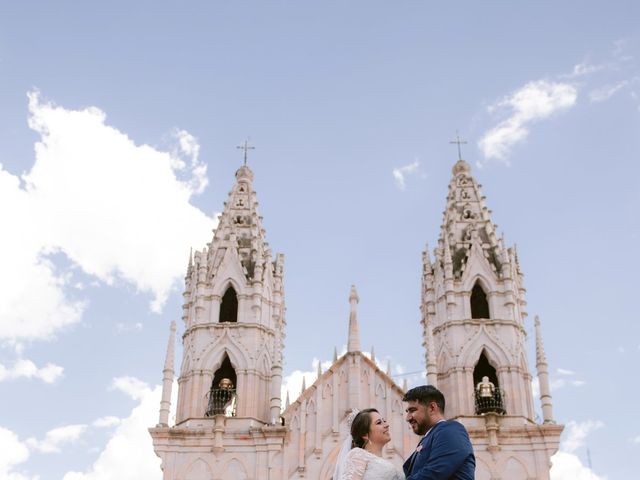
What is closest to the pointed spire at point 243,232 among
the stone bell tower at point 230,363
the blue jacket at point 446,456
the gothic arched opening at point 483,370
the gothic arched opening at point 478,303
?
the stone bell tower at point 230,363

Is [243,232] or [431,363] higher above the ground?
[243,232]

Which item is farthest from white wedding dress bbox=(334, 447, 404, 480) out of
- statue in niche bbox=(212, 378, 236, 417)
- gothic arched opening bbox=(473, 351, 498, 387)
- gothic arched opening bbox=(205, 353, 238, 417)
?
gothic arched opening bbox=(473, 351, 498, 387)

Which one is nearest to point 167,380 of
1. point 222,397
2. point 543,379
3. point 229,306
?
point 222,397

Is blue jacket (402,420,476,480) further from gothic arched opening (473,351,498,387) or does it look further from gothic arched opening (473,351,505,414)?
gothic arched opening (473,351,498,387)

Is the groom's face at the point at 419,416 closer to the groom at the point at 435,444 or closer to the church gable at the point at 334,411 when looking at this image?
the groom at the point at 435,444

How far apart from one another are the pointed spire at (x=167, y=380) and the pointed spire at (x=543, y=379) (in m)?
11.5

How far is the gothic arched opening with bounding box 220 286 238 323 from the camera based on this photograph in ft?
92.8

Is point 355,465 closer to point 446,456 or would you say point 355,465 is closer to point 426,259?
point 446,456

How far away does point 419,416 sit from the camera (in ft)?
17.8

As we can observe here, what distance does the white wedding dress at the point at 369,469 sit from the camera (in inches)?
202

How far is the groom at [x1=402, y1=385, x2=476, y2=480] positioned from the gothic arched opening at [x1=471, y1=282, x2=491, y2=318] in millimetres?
23390

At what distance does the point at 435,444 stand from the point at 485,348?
22256 mm

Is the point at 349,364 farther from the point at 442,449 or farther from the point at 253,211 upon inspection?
the point at 442,449

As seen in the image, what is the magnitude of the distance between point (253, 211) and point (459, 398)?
419 inches
